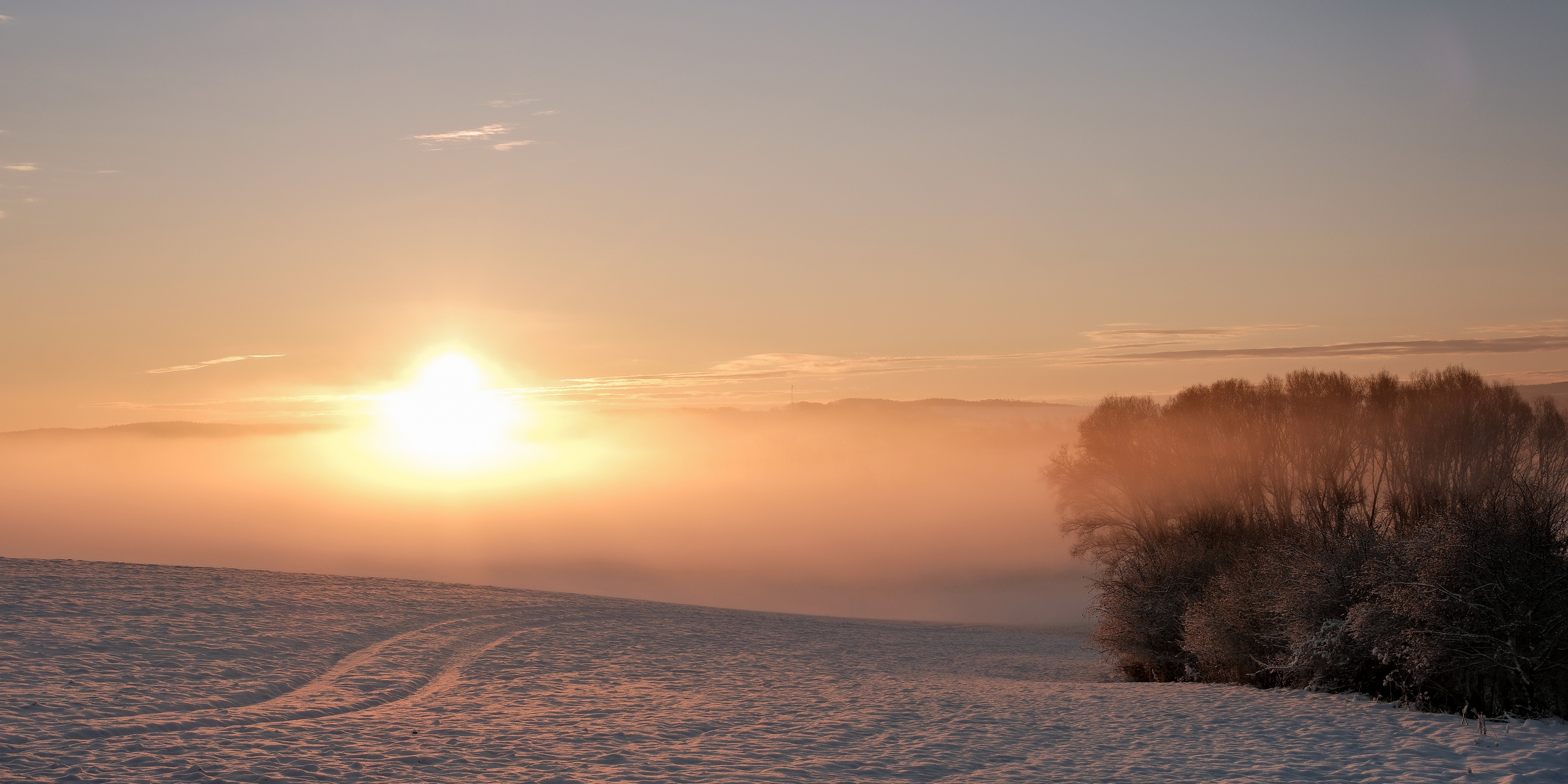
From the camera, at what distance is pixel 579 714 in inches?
812

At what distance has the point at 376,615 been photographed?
113 feet

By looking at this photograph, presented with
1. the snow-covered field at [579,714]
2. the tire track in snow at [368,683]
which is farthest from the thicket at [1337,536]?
the tire track in snow at [368,683]

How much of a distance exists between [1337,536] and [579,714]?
21.1 m

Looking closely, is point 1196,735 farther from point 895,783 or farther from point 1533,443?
point 1533,443

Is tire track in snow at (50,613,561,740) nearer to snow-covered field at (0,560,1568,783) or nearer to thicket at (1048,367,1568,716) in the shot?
snow-covered field at (0,560,1568,783)

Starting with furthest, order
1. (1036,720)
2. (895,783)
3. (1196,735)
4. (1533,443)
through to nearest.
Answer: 1. (1533,443)
2. (1036,720)
3. (1196,735)
4. (895,783)


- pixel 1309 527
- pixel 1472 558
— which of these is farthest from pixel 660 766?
pixel 1309 527

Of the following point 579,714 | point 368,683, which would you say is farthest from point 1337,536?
point 368,683

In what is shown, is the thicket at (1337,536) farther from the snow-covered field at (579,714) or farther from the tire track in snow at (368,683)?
the tire track in snow at (368,683)

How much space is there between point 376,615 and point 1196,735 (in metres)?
27.0

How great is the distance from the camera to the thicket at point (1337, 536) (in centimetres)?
1972

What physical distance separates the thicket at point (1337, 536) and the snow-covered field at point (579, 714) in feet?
5.08

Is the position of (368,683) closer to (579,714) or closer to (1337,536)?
(579,714)

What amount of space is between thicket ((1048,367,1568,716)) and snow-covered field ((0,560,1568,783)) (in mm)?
1548
